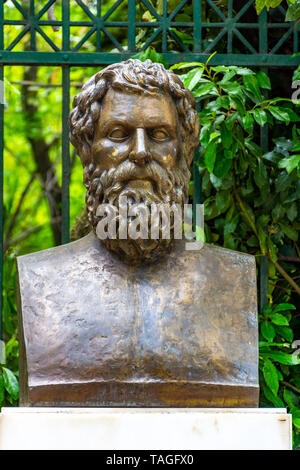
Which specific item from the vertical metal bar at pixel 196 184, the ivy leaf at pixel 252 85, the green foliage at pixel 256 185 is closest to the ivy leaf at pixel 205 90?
the green foliage at pixel 256 185

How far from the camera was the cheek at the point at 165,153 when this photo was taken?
13.9 feet

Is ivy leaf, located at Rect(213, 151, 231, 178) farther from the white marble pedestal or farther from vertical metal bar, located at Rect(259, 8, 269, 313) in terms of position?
the white marble pedestal

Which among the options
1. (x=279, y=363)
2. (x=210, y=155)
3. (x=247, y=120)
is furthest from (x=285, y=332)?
(x=247, y=120)

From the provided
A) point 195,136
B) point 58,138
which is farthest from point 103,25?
point 58,138

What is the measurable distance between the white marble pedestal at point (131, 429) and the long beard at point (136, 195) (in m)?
0.75

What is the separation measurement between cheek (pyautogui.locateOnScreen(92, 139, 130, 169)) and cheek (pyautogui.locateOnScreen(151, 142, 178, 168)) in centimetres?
13

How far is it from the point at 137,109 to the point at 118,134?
0.14 metres

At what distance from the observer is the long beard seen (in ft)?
13.7

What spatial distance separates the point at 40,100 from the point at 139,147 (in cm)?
603

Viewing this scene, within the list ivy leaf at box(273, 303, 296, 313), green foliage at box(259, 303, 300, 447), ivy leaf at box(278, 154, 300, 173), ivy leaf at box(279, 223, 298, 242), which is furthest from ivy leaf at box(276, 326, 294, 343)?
ivy leaf at box(278, 154, 300, 173)

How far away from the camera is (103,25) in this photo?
17.3ft

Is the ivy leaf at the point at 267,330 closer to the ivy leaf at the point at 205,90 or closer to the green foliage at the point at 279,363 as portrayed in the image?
the green foliage at the point at 279,363

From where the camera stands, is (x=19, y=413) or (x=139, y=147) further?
(x=139, y=147)

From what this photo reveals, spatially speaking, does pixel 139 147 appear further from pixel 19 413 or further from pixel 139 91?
pixel 19 413
